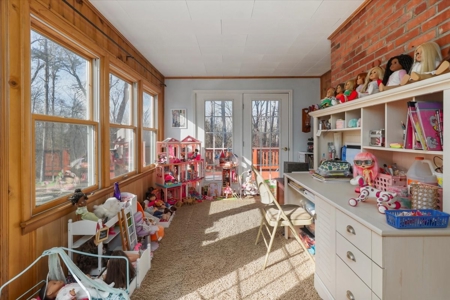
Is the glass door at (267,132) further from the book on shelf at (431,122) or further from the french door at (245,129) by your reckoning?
the book on shelf at (431,122)

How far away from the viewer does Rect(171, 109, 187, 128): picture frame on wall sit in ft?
16.2

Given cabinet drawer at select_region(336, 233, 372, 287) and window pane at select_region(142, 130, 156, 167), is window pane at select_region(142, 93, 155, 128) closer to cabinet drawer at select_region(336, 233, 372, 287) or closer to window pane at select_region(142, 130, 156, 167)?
window pane at select_region(142, 130, 156, 167)

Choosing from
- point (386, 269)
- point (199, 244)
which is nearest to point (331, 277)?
point (386, 269)

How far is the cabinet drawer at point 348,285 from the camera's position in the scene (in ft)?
4.12

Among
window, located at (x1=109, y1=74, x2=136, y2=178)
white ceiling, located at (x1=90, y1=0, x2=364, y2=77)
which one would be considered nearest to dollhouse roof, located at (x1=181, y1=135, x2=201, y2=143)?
window, located at (x1=109, y1=74, x2=136, y2=178)

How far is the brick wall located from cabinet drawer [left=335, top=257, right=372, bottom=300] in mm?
1396

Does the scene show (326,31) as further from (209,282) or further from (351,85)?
(209,282)

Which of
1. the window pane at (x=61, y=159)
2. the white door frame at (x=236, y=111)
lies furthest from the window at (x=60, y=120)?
the white door frame at (x=236, y=111)

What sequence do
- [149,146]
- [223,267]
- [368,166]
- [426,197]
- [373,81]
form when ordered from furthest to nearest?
[149,146] → [223,267] → [373,81] → [368,166] → [426,197]

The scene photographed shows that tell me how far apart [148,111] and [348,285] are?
12.5 ft

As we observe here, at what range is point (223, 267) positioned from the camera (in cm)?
221

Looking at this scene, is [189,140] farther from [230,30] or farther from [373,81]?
[373,81]

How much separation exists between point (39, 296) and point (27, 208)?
1.74 ft

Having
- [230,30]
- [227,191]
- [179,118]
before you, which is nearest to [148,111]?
[179,118]
